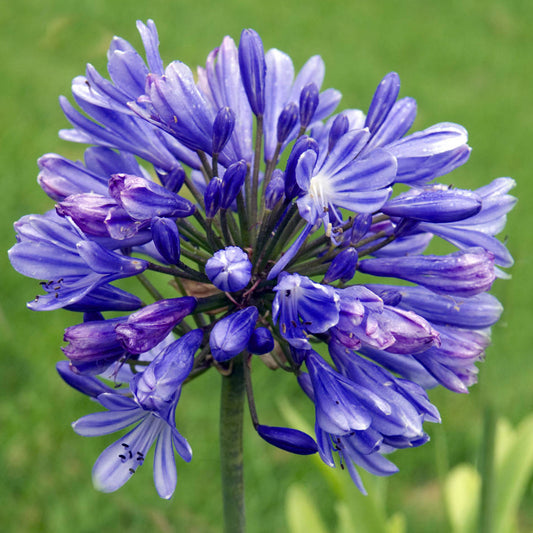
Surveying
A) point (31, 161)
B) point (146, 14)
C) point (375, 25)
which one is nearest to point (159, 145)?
point (31, 161)

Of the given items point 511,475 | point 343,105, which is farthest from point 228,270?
point 343,105

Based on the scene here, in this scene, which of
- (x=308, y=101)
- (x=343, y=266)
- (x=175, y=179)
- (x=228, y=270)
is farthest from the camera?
(x=308, y=101)

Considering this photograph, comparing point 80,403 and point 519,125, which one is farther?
point 519,125

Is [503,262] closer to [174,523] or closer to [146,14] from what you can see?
[174,523]

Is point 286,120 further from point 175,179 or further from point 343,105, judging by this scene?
point 343,105

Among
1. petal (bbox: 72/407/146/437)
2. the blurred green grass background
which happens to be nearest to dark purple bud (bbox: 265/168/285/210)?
petal (bbox: 72/407/146/437)
